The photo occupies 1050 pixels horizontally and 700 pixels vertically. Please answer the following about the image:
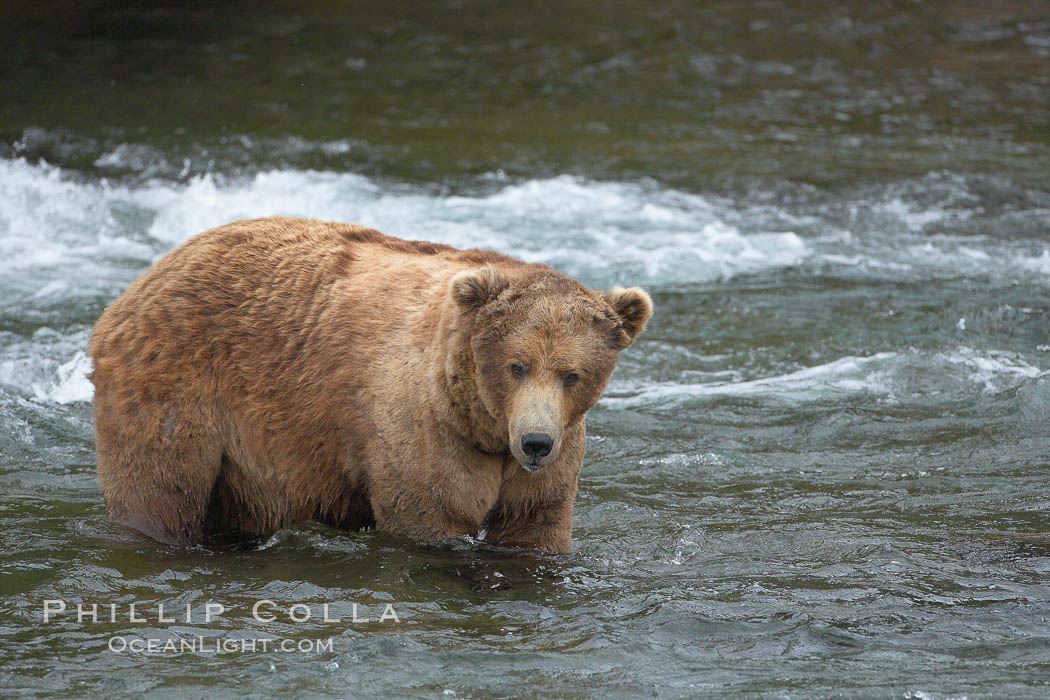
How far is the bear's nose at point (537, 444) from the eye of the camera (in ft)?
17.8

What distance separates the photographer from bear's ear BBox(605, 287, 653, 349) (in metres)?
5.97

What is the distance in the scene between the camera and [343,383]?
6.34 meters

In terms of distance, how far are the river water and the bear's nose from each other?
2.59 ft

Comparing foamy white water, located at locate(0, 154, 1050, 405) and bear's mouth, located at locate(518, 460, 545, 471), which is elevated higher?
foamy white water, located at locate(0, 154, 1050, 405)

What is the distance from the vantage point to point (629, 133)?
18391 millimetres

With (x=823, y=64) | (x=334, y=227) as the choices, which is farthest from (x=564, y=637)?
(x=823, y=64)

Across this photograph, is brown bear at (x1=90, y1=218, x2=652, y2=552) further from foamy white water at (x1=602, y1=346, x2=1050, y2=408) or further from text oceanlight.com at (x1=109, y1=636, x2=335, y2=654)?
foamy white water at (x1=602, y1=346, x2=1050, y2=408)

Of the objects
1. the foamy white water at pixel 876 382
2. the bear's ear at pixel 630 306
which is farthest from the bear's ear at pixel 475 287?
the foamy white water at pixel 876 382

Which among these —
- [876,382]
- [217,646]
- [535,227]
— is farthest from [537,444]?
[535,227]

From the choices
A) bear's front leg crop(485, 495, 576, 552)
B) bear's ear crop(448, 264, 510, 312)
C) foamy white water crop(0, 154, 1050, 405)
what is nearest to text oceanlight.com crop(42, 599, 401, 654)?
bear's front leg crop(485, 495, 576, 552)

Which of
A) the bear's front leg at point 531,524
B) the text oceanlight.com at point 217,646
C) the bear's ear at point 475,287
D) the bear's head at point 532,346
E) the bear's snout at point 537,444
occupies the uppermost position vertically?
the bear's ear at point 475,287

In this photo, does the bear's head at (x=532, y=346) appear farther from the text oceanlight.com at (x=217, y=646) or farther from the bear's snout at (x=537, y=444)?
the text oceanlight.com at (x=217, y=646)

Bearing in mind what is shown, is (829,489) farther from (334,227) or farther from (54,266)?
(54,266)

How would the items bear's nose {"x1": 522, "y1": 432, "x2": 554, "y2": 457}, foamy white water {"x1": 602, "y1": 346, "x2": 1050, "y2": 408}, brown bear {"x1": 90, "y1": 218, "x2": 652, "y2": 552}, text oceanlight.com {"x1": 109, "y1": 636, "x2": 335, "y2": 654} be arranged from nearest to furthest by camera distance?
text oceanlight.com {"x1": 109, "y1": 636, "x2": 335, "y2": 654}
bear's nose {"x1": 522, "y1": 432, "x2": 554, "y2": 457}
brown bear {"x1": 90, "y1": 218, "x2": 652, "y2": 552}
foamy white water {"x1": 602, "y1": 346, "x2": 1050, "y2": 408}
